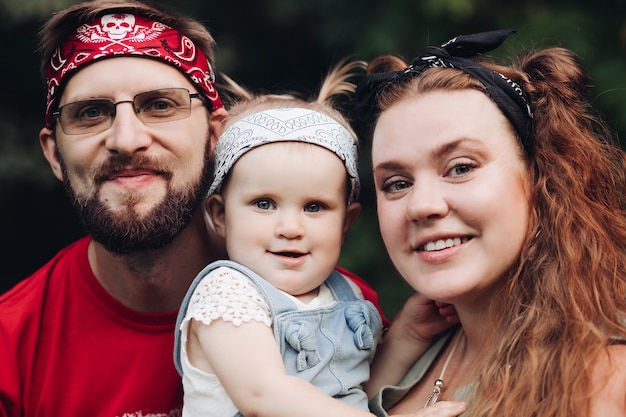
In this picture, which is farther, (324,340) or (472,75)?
(324,340)

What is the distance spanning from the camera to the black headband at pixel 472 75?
103 inches

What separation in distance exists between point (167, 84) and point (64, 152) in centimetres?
49

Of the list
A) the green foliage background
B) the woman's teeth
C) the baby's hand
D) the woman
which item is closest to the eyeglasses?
the woman

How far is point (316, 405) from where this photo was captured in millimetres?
2473

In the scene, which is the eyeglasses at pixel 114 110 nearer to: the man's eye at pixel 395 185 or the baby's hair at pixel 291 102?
the baby's hair at pixel 291 102

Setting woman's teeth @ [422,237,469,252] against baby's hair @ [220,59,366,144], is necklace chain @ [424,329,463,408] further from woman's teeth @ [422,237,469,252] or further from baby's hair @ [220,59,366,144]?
baby's hair @ [220,59,366,144]

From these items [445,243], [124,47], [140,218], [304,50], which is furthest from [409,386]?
[304,50]

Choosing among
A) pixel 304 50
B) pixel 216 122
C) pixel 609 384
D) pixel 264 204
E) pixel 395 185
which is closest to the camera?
pixel 609 384

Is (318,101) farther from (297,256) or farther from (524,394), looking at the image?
(524,394)

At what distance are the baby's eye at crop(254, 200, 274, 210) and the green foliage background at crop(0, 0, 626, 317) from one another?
2042 mm

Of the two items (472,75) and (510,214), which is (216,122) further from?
(510,214)

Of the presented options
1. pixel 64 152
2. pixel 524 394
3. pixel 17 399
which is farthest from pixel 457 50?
pixel 17 399

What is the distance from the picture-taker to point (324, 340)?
275 centimetres

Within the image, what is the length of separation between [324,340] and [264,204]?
488 millimetres
